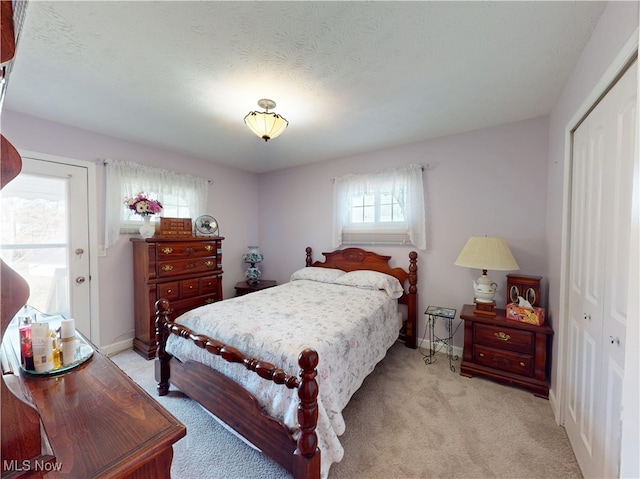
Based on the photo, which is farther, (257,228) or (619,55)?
(257,228)

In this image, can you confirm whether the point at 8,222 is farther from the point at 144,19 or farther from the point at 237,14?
the point at 237,14

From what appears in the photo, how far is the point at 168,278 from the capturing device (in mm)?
2891

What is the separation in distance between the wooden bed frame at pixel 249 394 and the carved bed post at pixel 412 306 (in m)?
2.00

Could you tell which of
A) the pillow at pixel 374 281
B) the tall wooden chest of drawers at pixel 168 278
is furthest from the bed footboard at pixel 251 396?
the pillow at pixel 374 281

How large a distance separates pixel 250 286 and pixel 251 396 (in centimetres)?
248

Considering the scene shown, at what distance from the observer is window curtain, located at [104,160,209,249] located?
2.83m

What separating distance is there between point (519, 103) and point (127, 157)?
13.0ft

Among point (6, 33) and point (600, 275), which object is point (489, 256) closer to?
point (600, 275)

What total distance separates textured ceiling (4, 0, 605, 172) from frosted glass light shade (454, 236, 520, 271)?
3.87ft

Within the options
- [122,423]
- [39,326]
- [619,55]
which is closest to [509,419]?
[619,55]

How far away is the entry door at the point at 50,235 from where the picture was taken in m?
2.32

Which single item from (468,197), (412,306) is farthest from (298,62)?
(412,306)

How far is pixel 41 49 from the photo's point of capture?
1509mm

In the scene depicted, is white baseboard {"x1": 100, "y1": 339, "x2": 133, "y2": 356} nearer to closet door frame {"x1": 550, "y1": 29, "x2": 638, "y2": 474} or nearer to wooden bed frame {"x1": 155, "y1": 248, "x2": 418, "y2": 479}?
wooden bed frame {"x1": 155, "y1": 248, "x2": 418, "y2": 479}
